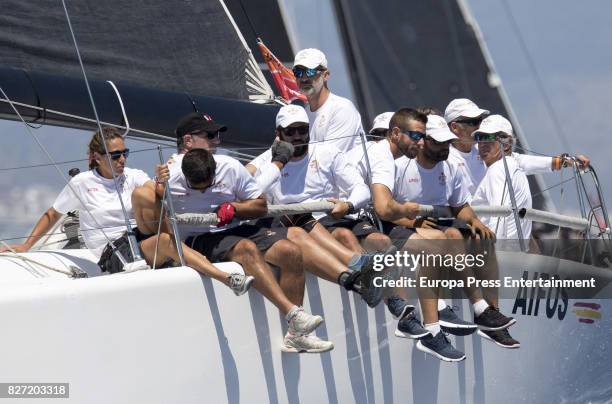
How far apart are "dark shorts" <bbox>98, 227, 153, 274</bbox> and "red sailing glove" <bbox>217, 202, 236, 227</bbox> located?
1.01 ft

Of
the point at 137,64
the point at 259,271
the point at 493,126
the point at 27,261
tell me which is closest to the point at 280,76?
the point at 137,64

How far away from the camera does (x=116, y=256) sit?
169 inches

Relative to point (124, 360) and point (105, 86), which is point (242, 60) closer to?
point (105, 86)

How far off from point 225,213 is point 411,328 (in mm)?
860

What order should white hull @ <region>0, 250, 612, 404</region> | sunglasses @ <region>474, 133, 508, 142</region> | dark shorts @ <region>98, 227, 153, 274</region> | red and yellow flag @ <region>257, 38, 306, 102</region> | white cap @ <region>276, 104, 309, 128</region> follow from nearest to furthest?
1. white hull @ <region>0, 250, 612, 404</region>
2. dark shorts @ <region>98, 227, 153, 274</region>
3. white cap @ <region>276, 104, 309, 128</region>
4. sunglasses @ <region>474, 133, 508, 142</region>
5. red and yellow flag @ <region>257, 38, 306, 102</region>

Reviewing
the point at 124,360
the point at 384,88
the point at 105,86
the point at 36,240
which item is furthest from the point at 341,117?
the point at 384,88

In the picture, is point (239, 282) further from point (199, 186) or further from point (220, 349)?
point (199, 186)

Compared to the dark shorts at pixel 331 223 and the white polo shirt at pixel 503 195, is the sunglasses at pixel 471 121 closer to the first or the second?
the white polo shirt at pixel 503 195

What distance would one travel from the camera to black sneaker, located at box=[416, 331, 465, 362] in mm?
4445

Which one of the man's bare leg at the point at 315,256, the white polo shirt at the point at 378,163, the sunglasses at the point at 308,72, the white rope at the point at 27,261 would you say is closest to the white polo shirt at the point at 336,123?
the sunglasses at the point at 308,72

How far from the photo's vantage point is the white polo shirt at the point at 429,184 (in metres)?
4.75

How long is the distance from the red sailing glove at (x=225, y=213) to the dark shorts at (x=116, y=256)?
307 mm

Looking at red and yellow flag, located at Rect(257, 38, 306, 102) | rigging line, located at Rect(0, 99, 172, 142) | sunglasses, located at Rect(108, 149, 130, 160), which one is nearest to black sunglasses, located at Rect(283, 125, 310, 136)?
sunglasses, located at Rect(108, 149, 130, 160)

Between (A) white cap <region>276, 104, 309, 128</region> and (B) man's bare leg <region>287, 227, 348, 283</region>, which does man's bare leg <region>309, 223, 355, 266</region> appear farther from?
(A) white cap <region>276, 104, 309, 128</region>
